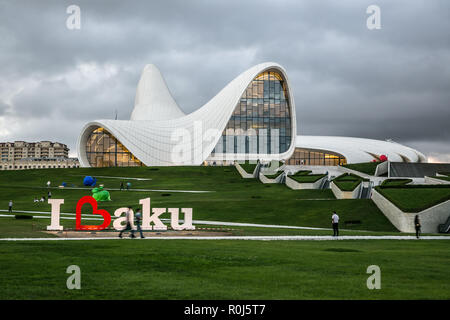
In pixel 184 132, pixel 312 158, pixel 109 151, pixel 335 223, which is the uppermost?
pixel 184 132

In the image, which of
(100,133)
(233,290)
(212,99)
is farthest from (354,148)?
(233,290)

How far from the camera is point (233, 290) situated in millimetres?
8906

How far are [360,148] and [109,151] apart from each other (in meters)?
49.6

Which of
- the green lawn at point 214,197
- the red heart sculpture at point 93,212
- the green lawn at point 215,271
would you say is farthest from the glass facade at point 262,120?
the green lawn at point 215,271

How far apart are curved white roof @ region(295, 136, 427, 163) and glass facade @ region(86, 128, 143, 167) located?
33.8 meters

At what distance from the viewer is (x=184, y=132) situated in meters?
80.3

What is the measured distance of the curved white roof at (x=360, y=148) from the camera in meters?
86.2

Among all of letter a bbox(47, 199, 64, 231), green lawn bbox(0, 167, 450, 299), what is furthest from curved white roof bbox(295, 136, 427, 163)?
→ letter a bbox(47, 199, 64, 231)

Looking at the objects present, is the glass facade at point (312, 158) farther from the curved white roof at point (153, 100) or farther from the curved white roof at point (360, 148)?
the curved white roof at point (153, 100)

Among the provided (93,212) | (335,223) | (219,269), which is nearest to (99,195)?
(93,212)

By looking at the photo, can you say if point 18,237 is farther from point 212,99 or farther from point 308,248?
point 212,99

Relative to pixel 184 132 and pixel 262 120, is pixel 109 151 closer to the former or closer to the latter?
pixel 184 132

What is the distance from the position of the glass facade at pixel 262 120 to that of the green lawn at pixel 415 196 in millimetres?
52157

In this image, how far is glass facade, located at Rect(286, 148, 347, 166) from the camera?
8988 centimetres
